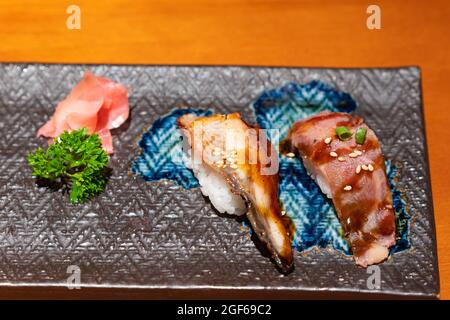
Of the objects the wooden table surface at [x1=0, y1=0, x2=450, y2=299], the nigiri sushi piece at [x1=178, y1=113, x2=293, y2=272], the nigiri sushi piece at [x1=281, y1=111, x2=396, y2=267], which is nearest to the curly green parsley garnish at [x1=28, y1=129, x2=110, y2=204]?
the nigiri sushi piece at [x1=178, y1=113, x2=293, y2=272]

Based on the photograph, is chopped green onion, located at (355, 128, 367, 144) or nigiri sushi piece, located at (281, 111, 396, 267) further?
chopped green onion, located at (355, 128, 367, 144)

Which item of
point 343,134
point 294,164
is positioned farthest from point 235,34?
point 343,134

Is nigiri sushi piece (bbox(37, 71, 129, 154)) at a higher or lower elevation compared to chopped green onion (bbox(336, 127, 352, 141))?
higher

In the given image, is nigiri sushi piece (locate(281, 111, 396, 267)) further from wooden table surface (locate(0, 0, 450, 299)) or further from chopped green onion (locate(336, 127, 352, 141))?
wooden table surface (locate(0, 0, 450, 299))

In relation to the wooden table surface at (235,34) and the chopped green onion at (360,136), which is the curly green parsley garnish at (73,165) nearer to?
the wooden table surface at (235,34)

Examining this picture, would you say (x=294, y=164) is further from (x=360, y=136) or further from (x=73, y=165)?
(x=73, y=165)
